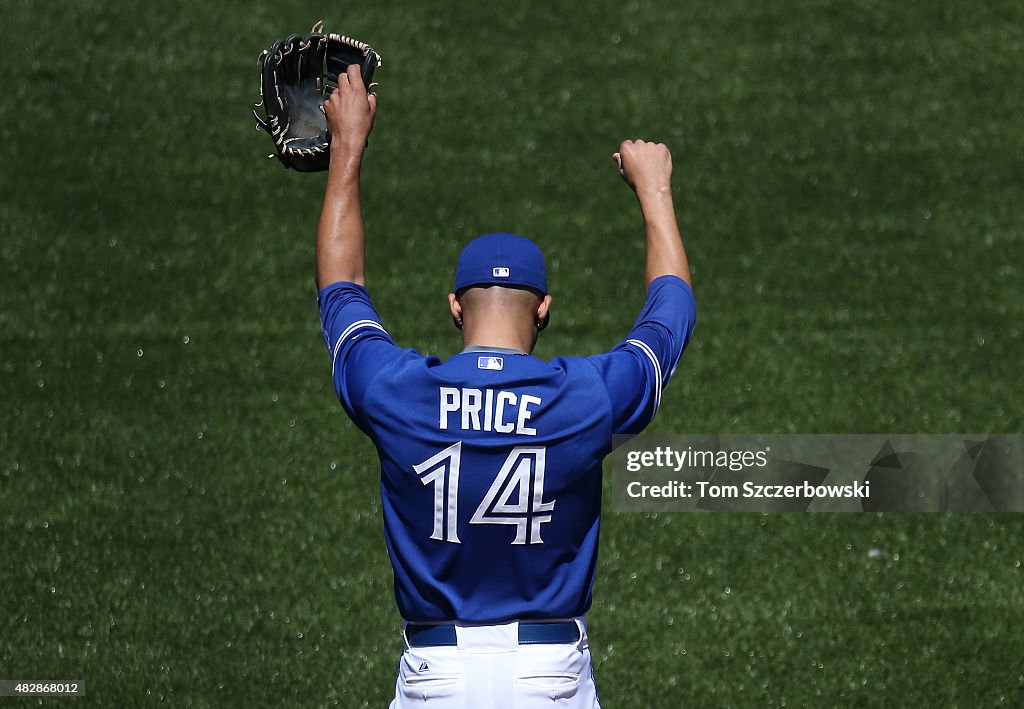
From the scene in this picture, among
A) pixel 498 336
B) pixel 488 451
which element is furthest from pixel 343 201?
pixel 488 451

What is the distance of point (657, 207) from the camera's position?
306cm

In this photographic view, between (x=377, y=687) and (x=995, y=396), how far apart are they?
3043mm

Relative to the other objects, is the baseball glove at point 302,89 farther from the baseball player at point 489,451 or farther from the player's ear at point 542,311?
the player's ear at point 542,311

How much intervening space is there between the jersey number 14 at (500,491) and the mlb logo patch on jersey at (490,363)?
18 centimetres

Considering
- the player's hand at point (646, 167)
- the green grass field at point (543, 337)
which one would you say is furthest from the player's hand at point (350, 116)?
the green grass field at point (543, 337)

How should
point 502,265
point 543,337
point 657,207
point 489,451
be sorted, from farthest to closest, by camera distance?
point 543,337, point 657,207, point 502,265, point 489,451

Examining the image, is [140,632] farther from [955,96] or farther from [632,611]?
[955,96]

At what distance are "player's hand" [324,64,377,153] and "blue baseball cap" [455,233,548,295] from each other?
0.37 meters

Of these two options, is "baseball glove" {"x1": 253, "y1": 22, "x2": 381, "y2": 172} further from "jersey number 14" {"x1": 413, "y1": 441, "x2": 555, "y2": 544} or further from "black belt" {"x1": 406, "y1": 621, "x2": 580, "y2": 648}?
"black belt" {"x1": 406, "y1": 621, "x2": 580, "y2": 648}

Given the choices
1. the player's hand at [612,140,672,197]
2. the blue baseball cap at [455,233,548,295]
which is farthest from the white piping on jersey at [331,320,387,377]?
the player's hand at [612,140,672,197]

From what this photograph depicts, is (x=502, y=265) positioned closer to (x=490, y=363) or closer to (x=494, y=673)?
(x=490, y=363)

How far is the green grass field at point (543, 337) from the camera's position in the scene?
5098 mm

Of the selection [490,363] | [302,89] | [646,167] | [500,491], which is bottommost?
[500,491]

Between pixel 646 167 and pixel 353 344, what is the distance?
0.86 meters
